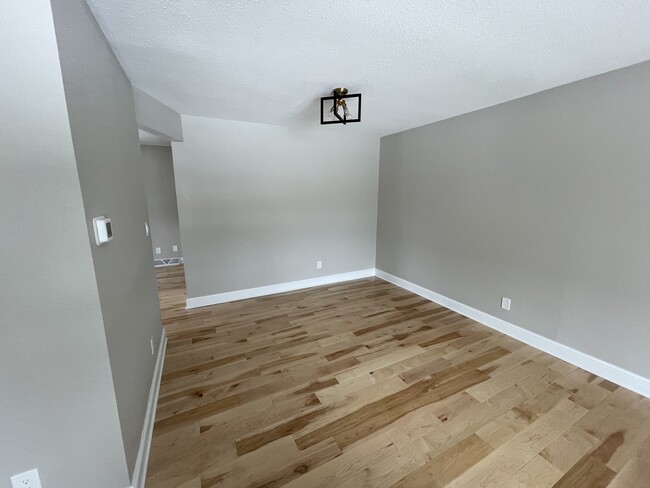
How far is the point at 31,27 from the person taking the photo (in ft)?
2.57

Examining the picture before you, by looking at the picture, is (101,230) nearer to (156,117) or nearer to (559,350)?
(156,117)

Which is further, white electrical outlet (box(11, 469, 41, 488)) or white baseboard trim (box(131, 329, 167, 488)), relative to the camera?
white baseboard trim (box(131, 329, 167, 488))

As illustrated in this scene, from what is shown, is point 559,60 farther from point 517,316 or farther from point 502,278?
point 517,316

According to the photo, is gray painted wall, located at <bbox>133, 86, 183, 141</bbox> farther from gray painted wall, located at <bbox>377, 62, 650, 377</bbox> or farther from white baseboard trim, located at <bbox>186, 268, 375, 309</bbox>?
gray painted wall, located at <bbox>377, 62, 650, 377</bbox>

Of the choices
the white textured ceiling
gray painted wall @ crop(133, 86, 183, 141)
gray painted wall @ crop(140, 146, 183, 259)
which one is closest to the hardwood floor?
gray painted wall @ crop(133, 86, 183, 141)

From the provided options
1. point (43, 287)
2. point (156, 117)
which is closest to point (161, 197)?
point (156, 117)

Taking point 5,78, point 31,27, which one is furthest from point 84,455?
point 31,27

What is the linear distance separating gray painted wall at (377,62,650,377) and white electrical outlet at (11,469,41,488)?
335 cm

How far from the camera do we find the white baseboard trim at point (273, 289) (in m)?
3.22

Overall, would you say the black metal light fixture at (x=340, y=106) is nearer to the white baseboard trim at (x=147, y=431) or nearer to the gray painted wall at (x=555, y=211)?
the gray painted wall at (x=555, y=211)

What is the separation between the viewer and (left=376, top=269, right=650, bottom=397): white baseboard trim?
71.6 inches

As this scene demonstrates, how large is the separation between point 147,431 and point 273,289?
7.34 feet

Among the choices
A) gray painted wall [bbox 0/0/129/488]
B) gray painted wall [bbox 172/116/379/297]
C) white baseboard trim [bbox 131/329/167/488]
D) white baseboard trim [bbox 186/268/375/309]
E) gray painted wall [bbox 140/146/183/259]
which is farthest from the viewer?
gray painted wall [bbox 140/146/183/259]

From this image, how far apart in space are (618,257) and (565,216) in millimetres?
439
